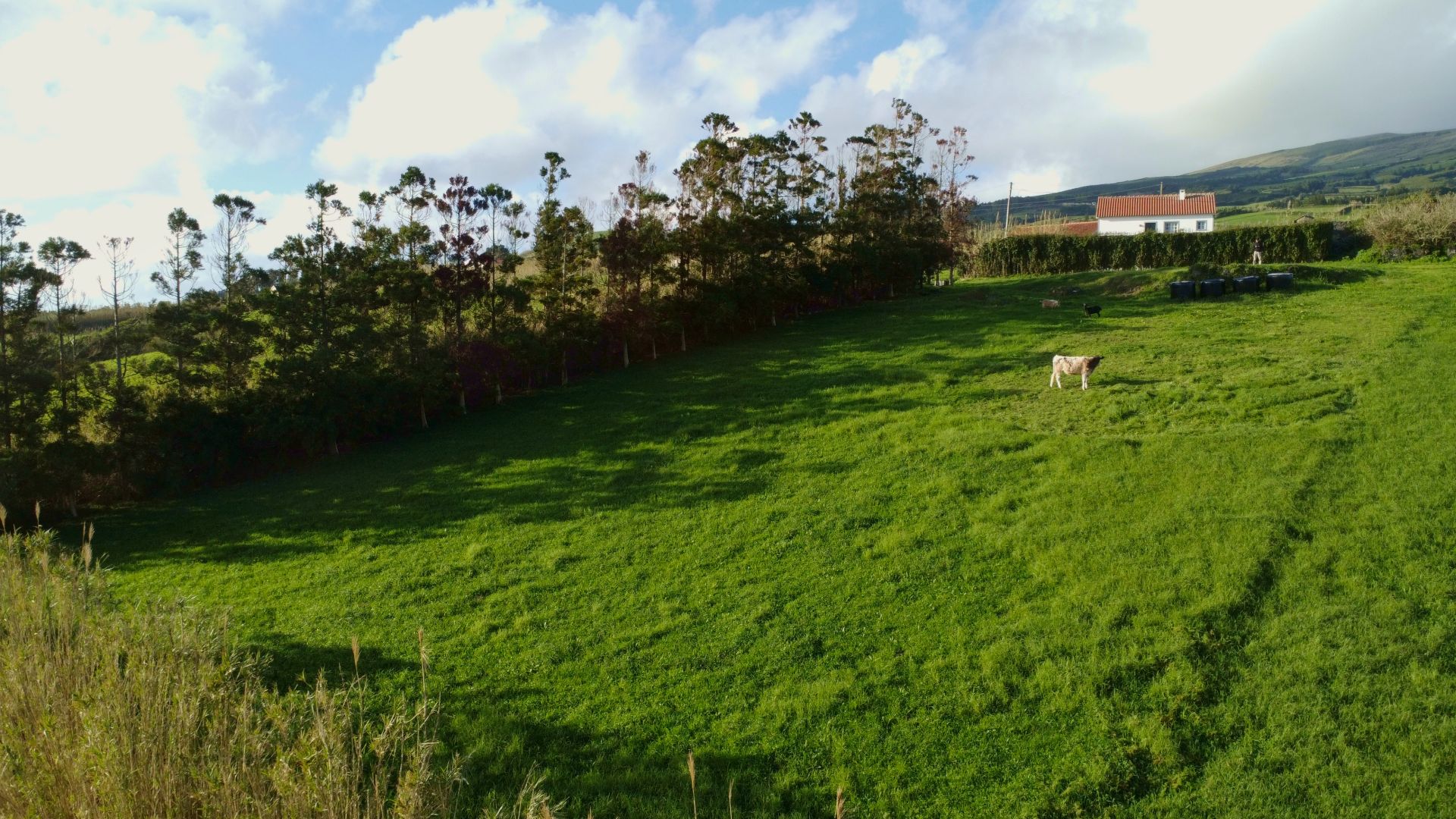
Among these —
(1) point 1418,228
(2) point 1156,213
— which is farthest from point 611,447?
(2) point 1156,213

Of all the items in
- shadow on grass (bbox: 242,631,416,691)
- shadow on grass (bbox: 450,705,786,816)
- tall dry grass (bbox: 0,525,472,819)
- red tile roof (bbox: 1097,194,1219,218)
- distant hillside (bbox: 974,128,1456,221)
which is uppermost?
distant hillside (bbox: 974,128,1456,221)

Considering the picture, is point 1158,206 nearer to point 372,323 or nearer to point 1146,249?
point 1146,249

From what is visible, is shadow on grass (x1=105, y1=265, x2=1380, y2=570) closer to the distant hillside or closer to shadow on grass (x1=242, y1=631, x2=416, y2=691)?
shadow on grass (x1=242, y1=631, x2=416, y2=691)

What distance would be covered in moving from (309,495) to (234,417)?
496 cm

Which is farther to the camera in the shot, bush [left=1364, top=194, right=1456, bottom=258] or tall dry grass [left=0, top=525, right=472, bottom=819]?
bush [left=1364, top=194, right=1456, bottom=258]

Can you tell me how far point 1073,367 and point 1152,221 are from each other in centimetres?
6425

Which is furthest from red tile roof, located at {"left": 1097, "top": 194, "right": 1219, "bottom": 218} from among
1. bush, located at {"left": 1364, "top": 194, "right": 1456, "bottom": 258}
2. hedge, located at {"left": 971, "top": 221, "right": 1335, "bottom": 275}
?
bush, located at {"left": 1364, "top": 194, "right": 1456, "bottom": 258}

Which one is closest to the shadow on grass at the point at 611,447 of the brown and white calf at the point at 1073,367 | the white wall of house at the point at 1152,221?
the brown and white calf at the point at 1073,367

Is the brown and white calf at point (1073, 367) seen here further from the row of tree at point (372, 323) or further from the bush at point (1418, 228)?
the bush at point (1418, 228)

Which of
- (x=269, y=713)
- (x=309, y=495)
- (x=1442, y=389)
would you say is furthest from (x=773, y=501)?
(x=1442, y=389)

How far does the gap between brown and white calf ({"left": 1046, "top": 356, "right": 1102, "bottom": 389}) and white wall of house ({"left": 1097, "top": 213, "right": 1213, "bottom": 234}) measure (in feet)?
195

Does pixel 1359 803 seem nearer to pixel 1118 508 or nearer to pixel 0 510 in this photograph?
pixel 1118 508

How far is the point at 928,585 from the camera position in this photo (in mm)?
10484

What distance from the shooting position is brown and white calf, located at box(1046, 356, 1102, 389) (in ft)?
60.5
